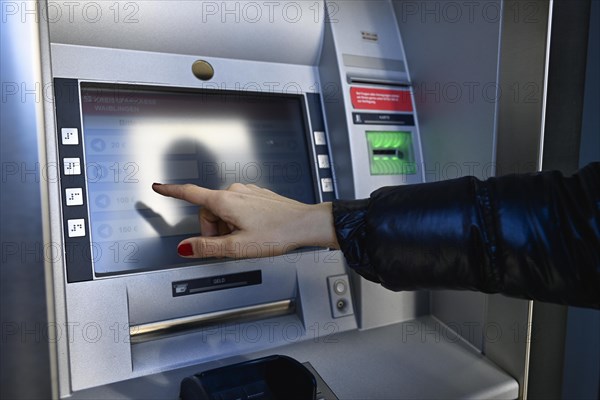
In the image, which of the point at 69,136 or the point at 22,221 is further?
the point at 69,136

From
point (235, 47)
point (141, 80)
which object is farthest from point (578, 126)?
point (141, 80)

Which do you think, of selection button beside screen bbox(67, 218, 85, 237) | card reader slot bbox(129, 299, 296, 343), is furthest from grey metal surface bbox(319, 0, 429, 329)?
selection button beside screen bbox(67, 218, 85, 237)

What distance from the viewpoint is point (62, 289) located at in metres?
0.93

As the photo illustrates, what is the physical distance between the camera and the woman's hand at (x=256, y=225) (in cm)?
88

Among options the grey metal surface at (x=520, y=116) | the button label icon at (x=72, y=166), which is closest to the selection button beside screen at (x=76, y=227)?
the button label icon at (x=72, y=166)

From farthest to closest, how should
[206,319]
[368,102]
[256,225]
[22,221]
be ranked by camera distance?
[368,102]
[206,319]
[256,225]
[22,221]

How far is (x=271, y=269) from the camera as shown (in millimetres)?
1156

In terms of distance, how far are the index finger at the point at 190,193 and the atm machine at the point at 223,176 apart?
21cm

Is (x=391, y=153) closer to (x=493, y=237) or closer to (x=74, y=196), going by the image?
(x=493, y=237)

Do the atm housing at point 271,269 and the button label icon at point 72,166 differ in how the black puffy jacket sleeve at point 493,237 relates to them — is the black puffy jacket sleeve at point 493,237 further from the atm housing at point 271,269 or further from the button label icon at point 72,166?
the button label icon at point 72,166

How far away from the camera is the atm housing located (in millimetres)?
961

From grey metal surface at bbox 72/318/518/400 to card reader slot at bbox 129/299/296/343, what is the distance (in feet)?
0.38

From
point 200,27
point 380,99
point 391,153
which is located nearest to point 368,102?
point 380,99

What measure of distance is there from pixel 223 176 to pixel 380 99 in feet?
1.90
